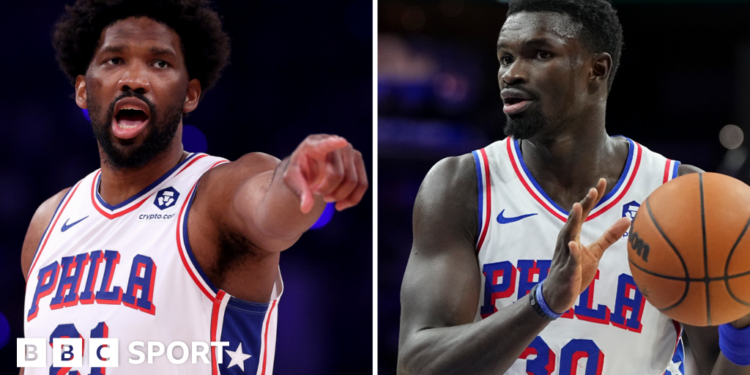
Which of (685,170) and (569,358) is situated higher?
(685,170)

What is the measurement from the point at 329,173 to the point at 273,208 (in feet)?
1.34

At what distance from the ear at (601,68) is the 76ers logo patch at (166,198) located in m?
1.63

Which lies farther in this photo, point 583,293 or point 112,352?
point 583,293

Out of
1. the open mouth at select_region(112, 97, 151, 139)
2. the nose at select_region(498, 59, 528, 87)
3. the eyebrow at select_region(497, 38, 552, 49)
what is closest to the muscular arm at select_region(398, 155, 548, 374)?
the nose at select_region(498, 59, 528, 87)

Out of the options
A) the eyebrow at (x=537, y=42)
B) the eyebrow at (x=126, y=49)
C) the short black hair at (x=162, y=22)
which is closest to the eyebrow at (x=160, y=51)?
the eyebrow at (x=126, y=49)

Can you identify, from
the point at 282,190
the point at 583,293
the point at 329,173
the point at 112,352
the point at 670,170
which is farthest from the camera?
the point at 670,170

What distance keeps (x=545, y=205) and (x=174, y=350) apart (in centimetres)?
142

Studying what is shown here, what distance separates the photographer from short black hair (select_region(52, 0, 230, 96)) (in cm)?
299

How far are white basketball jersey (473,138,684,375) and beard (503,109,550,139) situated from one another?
0.19 meters

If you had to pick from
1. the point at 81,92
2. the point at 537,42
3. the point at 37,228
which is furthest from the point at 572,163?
the point at 37,228

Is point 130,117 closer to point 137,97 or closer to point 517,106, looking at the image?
point 137,97

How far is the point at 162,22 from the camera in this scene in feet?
9.70

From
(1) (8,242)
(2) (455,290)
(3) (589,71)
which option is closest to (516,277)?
(2) (455,290)

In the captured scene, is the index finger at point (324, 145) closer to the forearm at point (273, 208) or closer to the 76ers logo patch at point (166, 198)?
the forearm at point (273, 208)
